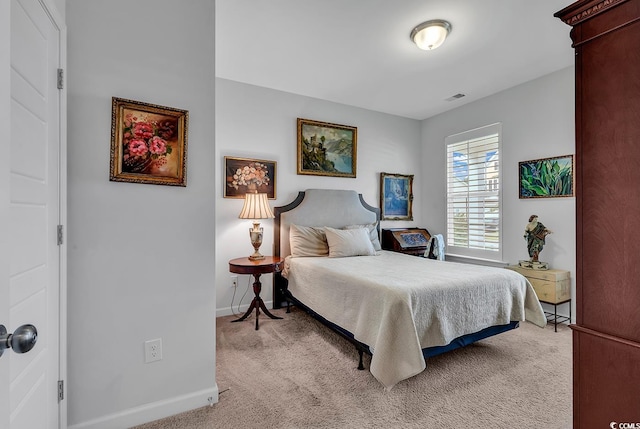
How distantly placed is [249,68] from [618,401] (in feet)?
11.7

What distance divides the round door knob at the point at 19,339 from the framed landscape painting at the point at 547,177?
4.10 metres

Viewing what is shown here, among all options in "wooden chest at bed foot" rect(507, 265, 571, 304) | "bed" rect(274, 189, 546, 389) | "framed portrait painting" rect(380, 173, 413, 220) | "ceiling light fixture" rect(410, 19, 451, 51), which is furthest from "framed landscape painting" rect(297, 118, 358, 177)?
"wooden chest at bed foot" rect(507, 265, 571, 304)

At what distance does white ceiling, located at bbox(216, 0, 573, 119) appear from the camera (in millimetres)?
2281

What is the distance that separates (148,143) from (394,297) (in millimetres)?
1771

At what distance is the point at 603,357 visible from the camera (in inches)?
38.8

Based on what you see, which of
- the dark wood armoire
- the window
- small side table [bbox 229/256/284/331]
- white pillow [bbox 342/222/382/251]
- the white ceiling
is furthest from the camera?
white pillow [bbox 342/222/382/251]

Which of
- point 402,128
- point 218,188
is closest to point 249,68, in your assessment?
point 218,188

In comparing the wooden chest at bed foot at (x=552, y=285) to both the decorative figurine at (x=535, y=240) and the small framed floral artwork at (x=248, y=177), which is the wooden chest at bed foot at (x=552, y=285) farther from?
the small framed floral artwork at (x=248, y=177)

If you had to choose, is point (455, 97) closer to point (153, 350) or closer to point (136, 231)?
point (136, 231)

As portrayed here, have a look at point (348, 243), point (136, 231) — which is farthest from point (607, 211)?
point (348, 243)

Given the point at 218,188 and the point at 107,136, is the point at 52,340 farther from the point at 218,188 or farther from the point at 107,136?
the point at 218,188

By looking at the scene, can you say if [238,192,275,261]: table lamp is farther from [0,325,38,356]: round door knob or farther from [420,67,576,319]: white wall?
[420,67,576,319]: white wall

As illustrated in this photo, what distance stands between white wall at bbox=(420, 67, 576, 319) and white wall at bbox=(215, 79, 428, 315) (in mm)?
1229

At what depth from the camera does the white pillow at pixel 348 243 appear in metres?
3.51
